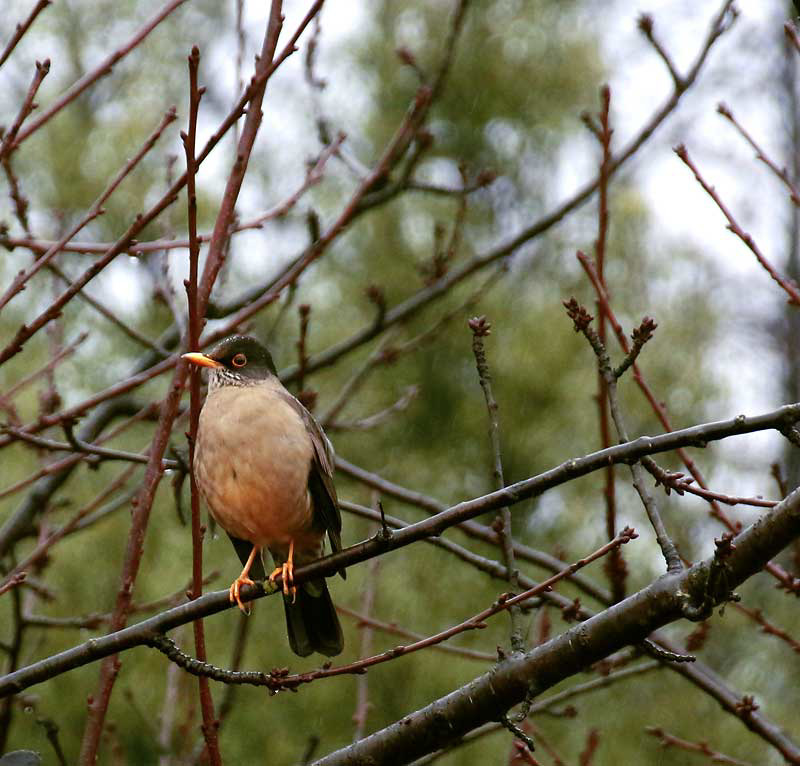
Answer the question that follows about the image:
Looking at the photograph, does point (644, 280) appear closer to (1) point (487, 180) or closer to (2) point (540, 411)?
(2) point (540, 411)

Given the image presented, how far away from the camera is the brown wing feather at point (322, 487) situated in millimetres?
3547

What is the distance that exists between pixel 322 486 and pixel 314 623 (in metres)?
0.42

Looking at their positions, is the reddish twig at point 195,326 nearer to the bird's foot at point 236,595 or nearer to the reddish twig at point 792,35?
the bird's foot at point 236,595

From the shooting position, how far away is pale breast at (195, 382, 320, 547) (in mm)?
3484

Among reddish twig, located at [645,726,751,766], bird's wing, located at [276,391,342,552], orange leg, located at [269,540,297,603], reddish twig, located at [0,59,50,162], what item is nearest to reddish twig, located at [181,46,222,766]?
orange leg, located at [269,540,297,603]

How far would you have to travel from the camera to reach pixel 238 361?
3953 mm

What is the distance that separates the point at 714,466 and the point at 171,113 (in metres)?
9.53

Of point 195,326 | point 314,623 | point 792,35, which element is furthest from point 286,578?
point 792,35

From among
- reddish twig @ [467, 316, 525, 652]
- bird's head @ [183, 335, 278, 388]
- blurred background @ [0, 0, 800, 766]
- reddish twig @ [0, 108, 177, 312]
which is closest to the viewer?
reddish twig @ [467, 316, 525, 652]

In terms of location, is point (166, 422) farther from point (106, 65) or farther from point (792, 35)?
point (792, 35)

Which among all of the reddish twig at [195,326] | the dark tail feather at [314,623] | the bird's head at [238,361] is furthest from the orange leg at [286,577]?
the bird's head at [238,361]

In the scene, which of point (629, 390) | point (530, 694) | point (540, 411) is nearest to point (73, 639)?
point (540, 411)

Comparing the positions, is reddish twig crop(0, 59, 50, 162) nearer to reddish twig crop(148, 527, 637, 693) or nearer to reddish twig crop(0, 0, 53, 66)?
reddish twig crop(0, 0, 53, 66)

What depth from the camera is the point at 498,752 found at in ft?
29.9
